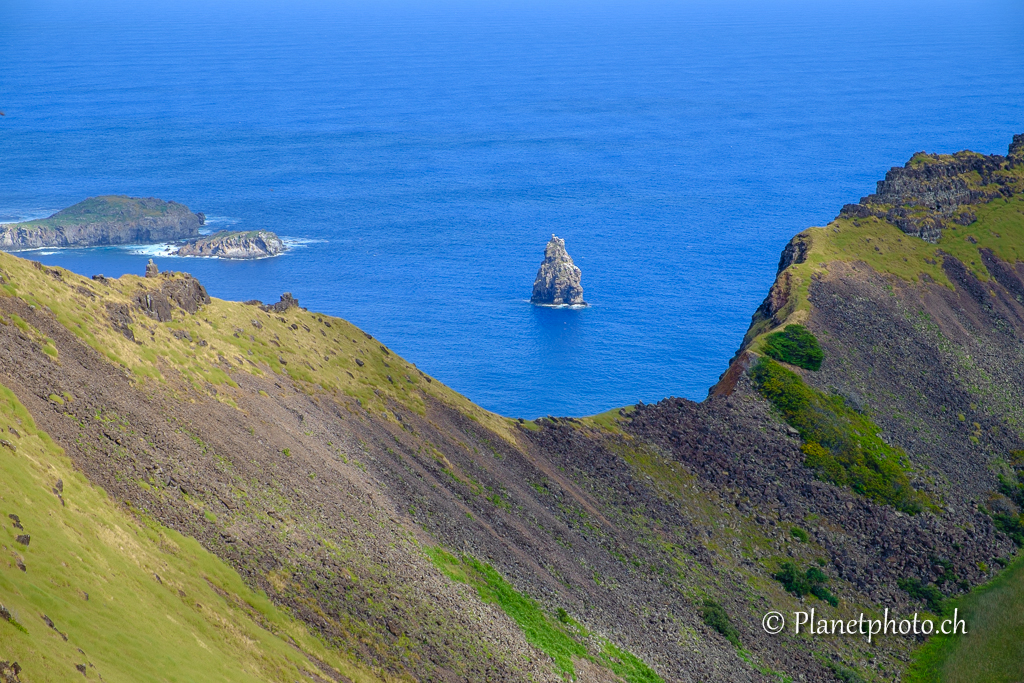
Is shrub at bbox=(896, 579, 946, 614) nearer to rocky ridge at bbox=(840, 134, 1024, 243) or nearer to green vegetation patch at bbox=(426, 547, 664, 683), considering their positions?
green vegetation patch at bbox=(426, 547, 664, 683)

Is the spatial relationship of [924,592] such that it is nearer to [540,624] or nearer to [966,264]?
[540,624]

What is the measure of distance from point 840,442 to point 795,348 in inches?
562

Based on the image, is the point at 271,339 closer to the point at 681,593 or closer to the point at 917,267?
the point at 681,593

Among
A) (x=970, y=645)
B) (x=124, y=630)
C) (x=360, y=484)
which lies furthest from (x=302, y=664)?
(x=970, y=645)

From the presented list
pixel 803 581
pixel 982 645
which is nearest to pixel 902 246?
pixel 803 581

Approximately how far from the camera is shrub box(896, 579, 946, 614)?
84750 millimetres

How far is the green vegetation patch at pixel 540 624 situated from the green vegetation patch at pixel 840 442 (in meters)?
41.2

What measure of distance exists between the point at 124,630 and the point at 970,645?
66.7 meters

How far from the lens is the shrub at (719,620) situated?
7307cm

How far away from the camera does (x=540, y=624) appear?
201ft

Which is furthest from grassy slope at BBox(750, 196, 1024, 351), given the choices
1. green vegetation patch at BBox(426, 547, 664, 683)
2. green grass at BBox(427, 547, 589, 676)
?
green grass at BBox(427, 547, 589, 676)

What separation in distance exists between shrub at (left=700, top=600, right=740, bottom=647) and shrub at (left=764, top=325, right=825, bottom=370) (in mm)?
40042

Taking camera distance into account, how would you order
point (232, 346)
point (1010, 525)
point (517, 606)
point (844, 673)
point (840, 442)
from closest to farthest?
point (517, 606) < point (844, 673) < point (232, 346) < point (1010, 525) < point (840, 442)

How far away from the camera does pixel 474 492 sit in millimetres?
75562
